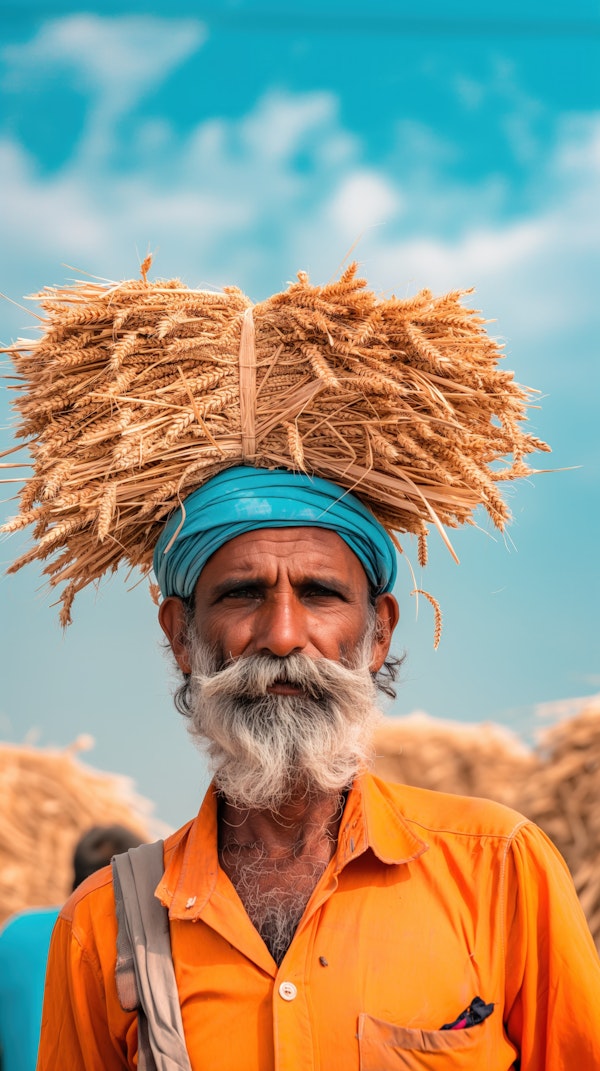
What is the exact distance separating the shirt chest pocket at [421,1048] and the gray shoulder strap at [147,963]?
1.40ft

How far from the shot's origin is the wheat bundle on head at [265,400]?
3240 millimetres

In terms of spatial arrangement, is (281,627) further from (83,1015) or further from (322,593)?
(83,1015)

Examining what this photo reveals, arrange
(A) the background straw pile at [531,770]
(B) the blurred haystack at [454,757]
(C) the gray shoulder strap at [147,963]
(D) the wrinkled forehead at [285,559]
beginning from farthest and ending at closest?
(B) the blurred haystack at [454,757]
(A) the background straw pile at [531,770]
(D) the wrinkled forehead at [285,559]
(C) the gray shoulder strap at [147,963]

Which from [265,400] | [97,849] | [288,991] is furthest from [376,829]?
[97,849]

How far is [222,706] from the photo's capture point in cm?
321

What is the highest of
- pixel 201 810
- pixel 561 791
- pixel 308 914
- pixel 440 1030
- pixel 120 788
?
pixel 120 788

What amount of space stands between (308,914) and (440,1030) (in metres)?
0.40

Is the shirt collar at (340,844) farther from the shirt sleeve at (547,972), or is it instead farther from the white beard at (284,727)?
the shirt sleeve at (547,972)

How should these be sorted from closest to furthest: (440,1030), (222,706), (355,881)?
(440,1030) → (355,881) → (222,706)

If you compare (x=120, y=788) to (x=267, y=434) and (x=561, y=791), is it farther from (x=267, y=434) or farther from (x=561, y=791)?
(x=267, y=434)

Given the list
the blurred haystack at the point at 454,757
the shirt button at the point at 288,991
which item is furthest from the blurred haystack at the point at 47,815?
the shirt button at the point at 288,991

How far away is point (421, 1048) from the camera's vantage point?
264 centimetres

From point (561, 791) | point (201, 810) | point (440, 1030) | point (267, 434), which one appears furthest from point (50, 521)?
point (561, 791)

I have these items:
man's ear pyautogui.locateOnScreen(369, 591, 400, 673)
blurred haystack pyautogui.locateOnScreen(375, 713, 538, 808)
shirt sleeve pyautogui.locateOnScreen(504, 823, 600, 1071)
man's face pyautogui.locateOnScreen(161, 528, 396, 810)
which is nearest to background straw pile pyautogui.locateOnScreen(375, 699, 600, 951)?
blurred haystack pyautogui.locateOnScreen(375, 713, 538, 808)
